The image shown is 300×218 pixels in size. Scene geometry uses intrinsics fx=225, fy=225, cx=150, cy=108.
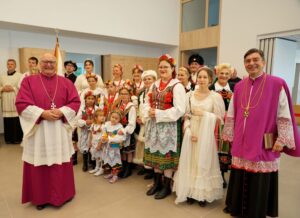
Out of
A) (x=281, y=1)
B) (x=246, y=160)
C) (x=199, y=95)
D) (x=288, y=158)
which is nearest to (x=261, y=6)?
(x=281, y=1)

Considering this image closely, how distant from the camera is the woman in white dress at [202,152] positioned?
2316 millimetres

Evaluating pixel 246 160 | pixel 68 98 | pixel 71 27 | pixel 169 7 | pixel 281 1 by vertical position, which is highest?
pixel 169 7

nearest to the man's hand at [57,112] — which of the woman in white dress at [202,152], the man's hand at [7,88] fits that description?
the woman in white dress at [202,152]

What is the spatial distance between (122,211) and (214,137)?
125 cm

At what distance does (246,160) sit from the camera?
2.04 meters

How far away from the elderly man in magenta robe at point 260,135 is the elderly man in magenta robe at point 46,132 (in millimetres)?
1712

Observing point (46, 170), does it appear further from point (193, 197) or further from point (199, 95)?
point (199, 95)

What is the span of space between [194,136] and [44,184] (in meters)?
1.66

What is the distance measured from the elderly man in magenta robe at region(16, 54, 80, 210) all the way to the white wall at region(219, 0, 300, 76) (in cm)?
494

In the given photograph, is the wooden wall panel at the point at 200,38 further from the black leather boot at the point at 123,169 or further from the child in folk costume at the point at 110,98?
the black leather boot at the point at 123,169

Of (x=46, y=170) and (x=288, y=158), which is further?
(x=288, y=158)

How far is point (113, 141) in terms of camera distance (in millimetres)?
2939

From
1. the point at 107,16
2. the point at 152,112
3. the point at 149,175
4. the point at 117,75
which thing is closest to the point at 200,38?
the point at 107,16

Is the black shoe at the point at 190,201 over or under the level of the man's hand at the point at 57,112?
under
